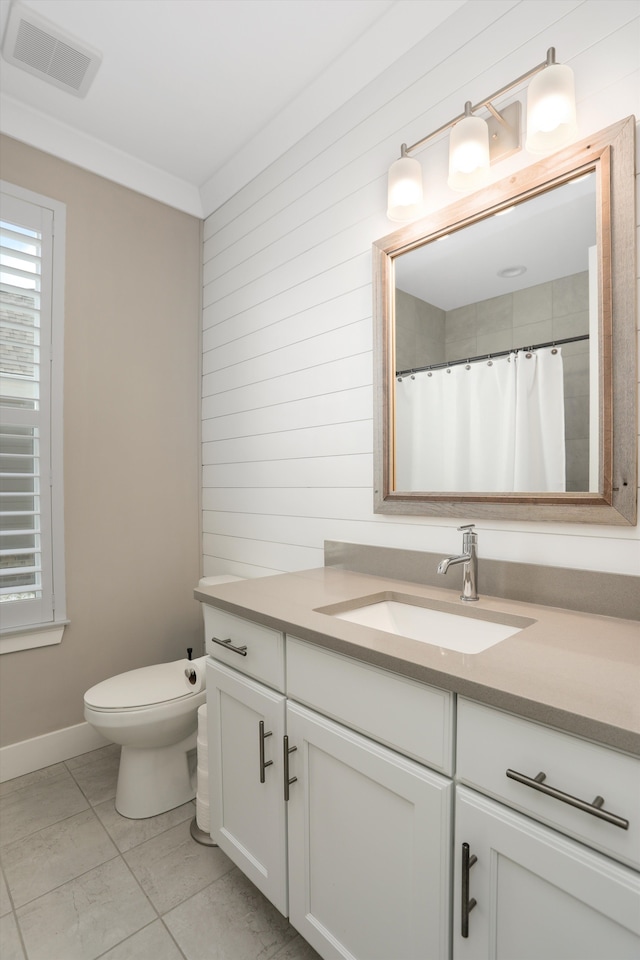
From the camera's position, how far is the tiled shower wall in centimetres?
120

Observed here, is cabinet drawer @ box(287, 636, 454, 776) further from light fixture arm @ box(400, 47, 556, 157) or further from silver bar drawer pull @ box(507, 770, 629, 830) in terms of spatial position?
light fixture arm @ box(400, 47, 556, 157)

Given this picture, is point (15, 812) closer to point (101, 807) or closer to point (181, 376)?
point (101, 807)

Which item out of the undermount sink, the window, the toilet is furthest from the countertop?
the window

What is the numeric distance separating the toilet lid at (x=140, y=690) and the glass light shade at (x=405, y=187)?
1803 mm

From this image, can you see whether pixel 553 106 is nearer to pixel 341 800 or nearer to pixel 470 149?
pixel 470 149

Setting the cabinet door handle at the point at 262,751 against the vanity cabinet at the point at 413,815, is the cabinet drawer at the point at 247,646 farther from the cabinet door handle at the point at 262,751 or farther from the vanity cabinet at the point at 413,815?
the cabinet door handle at the point at 262,751

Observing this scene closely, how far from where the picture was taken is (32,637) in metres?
2.08

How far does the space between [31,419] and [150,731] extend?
4.44 ft

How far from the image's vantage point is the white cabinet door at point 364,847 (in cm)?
86

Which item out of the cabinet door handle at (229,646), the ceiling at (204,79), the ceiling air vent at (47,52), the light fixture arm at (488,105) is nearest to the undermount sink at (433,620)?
the cabinet door handle at (229,646)

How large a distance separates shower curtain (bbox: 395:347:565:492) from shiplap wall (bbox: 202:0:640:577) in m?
0.13

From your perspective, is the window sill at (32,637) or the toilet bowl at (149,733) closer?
the toilet bowl at (149,733)

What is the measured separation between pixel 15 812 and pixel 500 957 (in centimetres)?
183

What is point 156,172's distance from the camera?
7.99 ft
